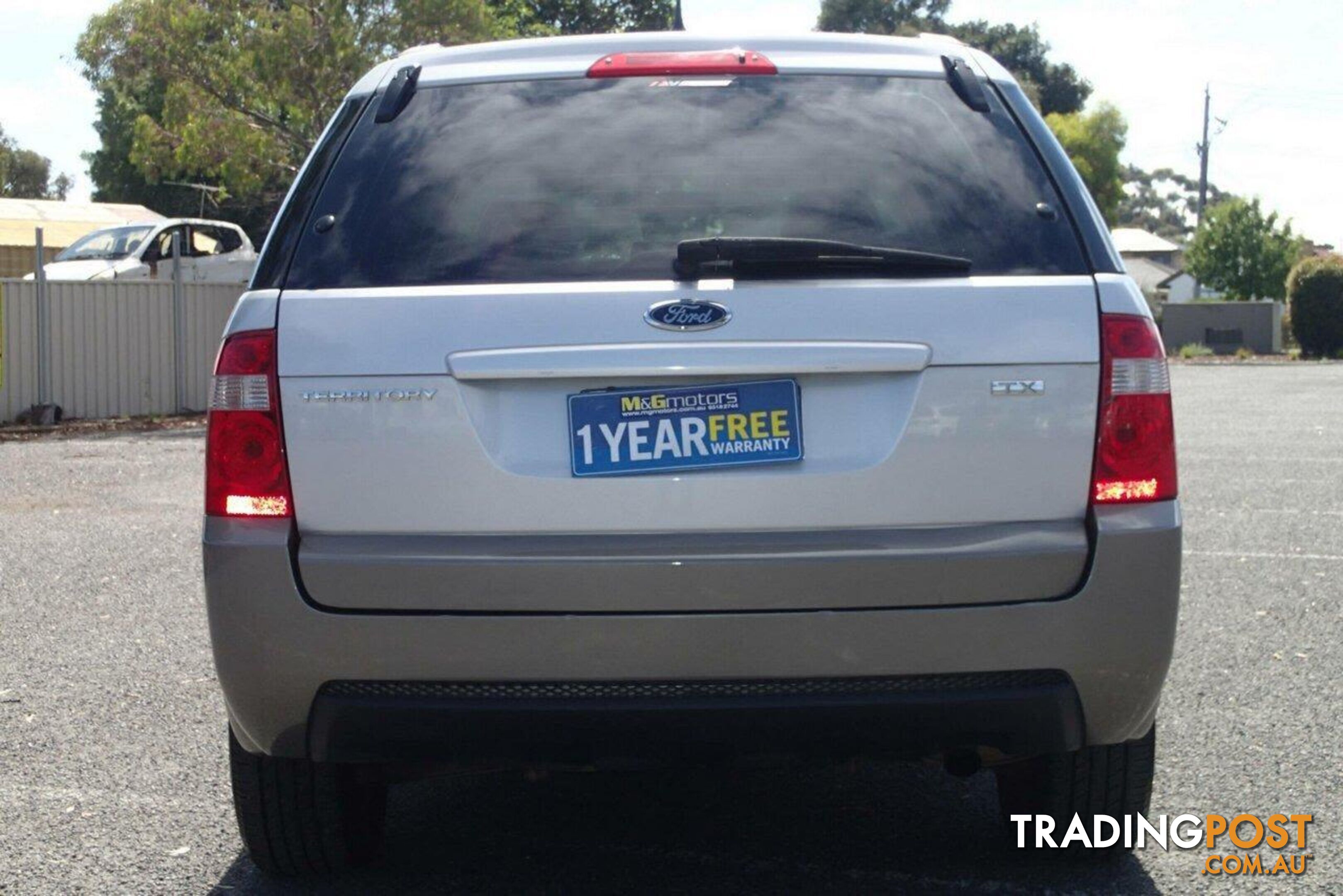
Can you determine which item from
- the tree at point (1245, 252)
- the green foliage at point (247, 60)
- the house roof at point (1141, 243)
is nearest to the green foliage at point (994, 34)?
the tree at point (1245, 252)

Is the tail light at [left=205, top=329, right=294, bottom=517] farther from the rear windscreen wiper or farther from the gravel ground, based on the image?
the gravel ground

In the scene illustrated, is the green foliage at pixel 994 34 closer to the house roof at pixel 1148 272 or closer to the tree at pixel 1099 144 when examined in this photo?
the tree at pixel 1099 144

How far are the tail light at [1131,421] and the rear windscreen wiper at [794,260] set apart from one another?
1.10 feet

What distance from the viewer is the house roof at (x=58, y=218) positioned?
150ft

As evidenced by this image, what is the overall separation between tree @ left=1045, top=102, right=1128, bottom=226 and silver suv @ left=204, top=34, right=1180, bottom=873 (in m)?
67.3

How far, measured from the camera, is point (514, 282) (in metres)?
3.23

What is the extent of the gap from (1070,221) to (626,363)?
0.93m

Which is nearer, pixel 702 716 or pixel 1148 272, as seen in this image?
pixel 702 716

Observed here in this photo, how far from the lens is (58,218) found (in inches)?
1881

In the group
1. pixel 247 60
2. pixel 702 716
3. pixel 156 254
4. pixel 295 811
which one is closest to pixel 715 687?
pixel 702 716

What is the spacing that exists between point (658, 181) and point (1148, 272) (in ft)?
339

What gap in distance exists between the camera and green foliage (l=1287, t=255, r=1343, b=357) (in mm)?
42094

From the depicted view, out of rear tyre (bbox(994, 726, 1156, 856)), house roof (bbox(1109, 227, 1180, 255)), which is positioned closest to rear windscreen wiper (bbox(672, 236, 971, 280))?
rear tyre (bbox(994, 726, 1156, 856))

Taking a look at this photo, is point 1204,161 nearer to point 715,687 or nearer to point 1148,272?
point 1148,272
